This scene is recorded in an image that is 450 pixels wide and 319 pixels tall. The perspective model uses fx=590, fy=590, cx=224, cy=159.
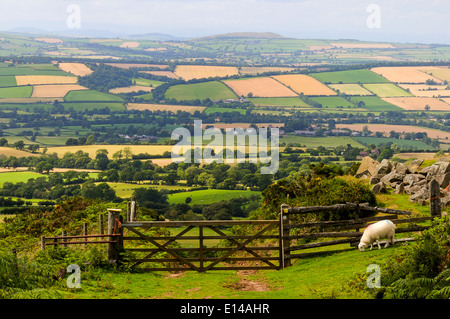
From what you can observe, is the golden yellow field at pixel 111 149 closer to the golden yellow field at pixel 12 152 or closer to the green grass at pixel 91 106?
the golden yellow field at pixel 12 152

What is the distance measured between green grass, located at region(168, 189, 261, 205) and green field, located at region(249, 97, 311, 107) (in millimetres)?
112273

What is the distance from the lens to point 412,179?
24.5 meters

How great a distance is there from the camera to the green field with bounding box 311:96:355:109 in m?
190

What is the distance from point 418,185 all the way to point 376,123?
459ft

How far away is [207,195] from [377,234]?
180 feet

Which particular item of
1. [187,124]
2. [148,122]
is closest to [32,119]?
[148,122]

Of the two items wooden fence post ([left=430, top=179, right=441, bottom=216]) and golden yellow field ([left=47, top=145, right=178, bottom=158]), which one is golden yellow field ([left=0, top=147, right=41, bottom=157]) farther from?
wooden fence post ([left=430, top=179, right=441, bottom=216])

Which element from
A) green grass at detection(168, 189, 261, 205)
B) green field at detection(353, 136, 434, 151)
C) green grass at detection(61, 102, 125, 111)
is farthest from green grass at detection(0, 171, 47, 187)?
green grass at detection(61, 102, 125, 111)

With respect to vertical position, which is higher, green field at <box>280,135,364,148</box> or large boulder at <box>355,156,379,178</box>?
large boulder at <box>355,156,379,178</box>

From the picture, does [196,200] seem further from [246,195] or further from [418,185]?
[418,185]

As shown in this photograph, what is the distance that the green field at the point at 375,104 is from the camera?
596 feet

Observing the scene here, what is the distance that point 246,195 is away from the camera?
70.2m

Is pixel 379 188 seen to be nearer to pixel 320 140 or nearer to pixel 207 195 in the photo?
pixel 207 195
